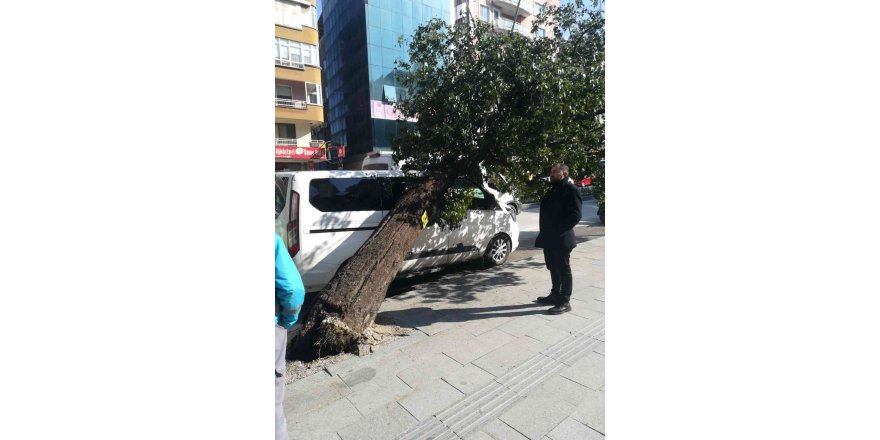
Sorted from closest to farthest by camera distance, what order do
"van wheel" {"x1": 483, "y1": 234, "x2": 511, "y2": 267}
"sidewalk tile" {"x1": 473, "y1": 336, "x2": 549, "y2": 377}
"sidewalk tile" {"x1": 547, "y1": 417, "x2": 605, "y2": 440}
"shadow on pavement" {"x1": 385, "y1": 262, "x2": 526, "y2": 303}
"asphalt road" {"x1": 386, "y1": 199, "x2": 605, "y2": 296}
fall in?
1. "sidewalk tile" {"x1": 547, "y1": 417, "x2": 605, "y2": 440}
2. "sidewalk tile" {"x1": 473, "y1": 336, "x2": 549, "y2": 377}
3. "shadow on pavement" {"x1": 385, "y1": 262, "x2": 526, "y2": 303}
4. "asphalt road" {"x1": 386, "y1": 199, "x2": 605, "y2": 296}
5. "van wheel" {"x1": 483, "y1": 234, "x2": 511, "y2": 267}

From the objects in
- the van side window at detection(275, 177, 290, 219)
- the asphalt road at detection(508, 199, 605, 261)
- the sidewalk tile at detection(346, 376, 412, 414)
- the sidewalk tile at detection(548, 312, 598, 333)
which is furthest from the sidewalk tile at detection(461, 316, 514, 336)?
the asphalt road at detection(508, 199, 605, 261)

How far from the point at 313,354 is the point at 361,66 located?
89.4 ft

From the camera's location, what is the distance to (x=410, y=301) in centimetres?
447

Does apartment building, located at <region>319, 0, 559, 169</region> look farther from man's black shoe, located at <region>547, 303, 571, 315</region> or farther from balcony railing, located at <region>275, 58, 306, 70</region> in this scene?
man's black shoe, located at <region>547, 303, 571, 315</region>

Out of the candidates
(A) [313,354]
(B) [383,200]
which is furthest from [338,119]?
(A) [313,354]

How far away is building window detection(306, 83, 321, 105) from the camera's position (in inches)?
792

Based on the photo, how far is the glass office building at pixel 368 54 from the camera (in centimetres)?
2575

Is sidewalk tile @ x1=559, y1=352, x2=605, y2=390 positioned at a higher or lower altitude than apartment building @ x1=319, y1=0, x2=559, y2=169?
lower

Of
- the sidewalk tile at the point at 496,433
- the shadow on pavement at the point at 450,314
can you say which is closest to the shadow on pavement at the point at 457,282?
the shadow on pavement at the point at 450,314

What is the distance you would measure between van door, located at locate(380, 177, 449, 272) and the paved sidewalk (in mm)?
920

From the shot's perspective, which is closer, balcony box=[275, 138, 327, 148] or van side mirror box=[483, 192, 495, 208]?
van side mirror box=[483, 192, 495, 208]

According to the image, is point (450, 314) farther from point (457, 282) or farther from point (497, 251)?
point (497, 251)

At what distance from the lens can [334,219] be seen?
445 centimetres

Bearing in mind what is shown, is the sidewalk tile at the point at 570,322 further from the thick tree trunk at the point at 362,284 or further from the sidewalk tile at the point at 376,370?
the thick tree trunk at the point at 362,284
